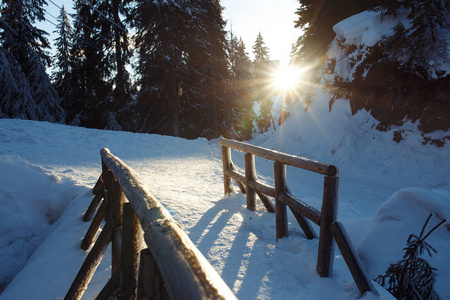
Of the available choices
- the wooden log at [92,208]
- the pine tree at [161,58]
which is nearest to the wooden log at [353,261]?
the wooden log at [92,208]

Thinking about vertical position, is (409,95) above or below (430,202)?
above

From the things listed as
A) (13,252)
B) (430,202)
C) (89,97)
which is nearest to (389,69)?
(430,202)

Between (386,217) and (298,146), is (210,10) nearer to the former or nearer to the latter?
(298,146)

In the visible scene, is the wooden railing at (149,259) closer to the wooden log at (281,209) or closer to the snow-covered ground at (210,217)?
the snow-covered ground at (210,217)

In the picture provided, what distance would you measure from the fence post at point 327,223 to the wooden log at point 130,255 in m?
2.06

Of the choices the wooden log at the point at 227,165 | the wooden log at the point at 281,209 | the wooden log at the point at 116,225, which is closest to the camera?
the wooden log at the point at 116,225

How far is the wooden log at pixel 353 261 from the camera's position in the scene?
229 centimetres

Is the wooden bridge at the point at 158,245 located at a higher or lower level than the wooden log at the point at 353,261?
higher

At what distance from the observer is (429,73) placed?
9.63m

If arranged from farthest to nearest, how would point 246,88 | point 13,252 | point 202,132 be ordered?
point 246,88 < point 202,132 < point 13,252

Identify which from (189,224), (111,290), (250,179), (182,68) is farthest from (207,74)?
(111,290)

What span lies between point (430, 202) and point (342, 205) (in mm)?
3166

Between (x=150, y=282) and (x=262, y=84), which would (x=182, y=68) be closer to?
(x=150, y=282)

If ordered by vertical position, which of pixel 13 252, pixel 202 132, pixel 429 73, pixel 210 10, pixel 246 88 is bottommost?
pixel 13 252
